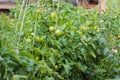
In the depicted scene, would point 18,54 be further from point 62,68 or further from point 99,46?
point 99,46

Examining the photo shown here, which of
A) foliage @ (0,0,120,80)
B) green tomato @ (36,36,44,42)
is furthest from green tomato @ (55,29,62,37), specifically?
green tomato @ (36,36,44,42)

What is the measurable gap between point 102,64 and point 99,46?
140mm

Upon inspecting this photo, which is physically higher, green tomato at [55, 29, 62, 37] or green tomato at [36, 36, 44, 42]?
green tomato at [55, 29, 62, 37]

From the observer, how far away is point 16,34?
6.03ft

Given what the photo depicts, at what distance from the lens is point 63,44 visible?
1.99 meters

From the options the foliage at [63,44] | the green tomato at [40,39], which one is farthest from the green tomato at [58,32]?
the green tomato at [40,39]

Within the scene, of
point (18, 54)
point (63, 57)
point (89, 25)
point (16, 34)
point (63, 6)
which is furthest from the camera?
point (63, 6)

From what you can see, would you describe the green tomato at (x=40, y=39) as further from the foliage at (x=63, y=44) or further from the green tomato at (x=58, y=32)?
the green tomato at (x=58, y=32)

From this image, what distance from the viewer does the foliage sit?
62.9 inches

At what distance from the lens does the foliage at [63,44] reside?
1.60 metres

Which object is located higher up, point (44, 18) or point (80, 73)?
point (44, 18)

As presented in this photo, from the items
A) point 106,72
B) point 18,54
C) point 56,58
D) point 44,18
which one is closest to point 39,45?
point 56,58

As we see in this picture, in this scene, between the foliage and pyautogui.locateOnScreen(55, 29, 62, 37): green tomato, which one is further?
pyautogui.locateOnScreen(55, 29, 62, 37): green tomato

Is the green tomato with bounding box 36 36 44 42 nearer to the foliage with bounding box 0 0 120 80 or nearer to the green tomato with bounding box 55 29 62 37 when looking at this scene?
the foliage with bounding box 0 0 120 80
